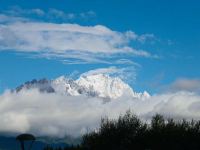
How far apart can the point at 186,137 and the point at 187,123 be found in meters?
4.61

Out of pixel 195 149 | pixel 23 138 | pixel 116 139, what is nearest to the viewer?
pixel 23 138

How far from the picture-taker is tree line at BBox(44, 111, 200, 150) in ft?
208

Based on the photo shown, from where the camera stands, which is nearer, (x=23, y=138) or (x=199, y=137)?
(x=23, y=138)

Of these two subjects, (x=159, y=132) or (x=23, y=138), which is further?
(x=159, y=132)

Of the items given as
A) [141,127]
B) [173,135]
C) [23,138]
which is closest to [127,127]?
[141,127]

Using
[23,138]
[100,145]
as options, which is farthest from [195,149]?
[23,138]

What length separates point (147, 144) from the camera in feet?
210

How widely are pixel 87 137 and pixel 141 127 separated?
22.3 ft

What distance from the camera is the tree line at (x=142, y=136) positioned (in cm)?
6338

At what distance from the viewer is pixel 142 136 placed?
2586 inches

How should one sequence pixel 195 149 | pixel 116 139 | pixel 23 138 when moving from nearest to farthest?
pixel 23 138 < pixel 195 149 < pixel 116 139

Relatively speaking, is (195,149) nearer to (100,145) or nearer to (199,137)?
(199,137)

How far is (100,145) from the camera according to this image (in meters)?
65.8

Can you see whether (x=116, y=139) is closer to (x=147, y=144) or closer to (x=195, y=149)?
(x=147, y=144)
